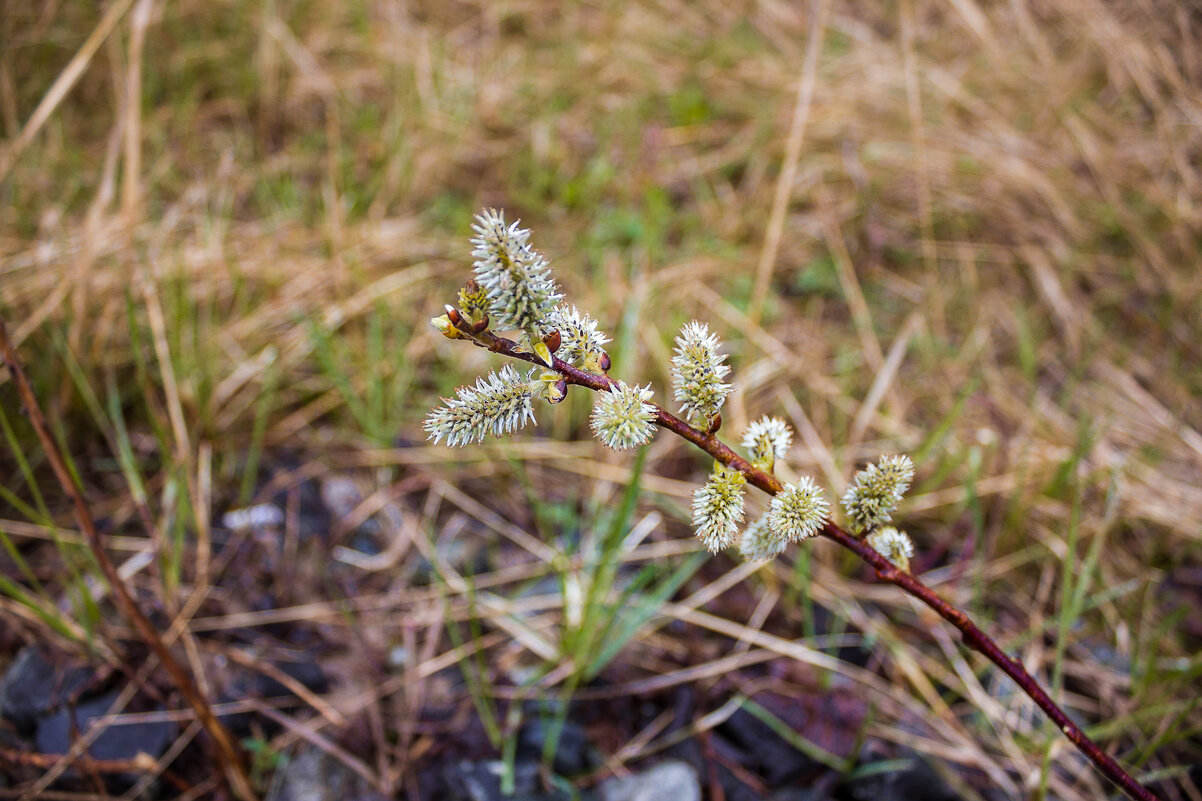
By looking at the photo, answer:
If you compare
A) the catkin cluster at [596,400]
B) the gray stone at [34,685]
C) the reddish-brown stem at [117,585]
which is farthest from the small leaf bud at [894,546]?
the gray stone at [34,685]

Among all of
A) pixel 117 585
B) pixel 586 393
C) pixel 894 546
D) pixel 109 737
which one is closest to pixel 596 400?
pixel 894 546

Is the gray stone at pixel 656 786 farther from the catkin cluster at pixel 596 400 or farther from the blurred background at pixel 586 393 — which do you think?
the catkin cluster at pixel 596 400

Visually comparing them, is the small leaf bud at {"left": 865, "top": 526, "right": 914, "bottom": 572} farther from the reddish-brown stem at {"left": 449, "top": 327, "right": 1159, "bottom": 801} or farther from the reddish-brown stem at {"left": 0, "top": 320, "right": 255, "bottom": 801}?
the reddish-brown stem at {"left": 0, "top": 320, "right": 255, "bottom": 801}

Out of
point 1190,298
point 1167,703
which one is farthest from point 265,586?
point 1190,298

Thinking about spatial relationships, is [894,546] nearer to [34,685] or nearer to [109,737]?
[109,737]

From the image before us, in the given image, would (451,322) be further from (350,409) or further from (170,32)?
(170,32)

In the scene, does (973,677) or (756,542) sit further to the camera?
(973,677)
